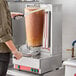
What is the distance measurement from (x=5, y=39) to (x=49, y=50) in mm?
775

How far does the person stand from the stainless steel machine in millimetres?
472

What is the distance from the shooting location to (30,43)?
228 centimetres

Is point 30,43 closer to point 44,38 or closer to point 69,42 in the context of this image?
point 44,38

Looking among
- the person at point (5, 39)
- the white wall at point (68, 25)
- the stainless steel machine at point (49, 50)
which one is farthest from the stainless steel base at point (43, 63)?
the person at point (5, 39)

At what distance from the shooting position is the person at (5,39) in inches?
63.2

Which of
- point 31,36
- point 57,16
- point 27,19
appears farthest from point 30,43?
point 57,16

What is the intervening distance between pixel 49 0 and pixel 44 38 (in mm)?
505

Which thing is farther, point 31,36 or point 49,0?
point 49,0

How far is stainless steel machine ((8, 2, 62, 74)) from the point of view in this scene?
7.08ft

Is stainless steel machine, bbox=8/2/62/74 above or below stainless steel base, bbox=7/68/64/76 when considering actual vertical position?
above

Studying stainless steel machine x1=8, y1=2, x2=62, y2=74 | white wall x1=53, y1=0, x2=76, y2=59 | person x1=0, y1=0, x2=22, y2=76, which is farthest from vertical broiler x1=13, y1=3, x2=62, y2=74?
person x1=0, y1=0, x2=22, y2=76

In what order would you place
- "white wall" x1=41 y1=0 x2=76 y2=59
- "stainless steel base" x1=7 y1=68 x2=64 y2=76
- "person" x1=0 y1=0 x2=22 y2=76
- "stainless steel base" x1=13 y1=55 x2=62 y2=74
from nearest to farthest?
"person" x1=0 y1=0 x2=22 y2=76, "stainless steel base" x1=13 y1=55 x2=62 y2=74, "stainless steel base" x1=7 y1=68 x2=64 y2=76, "white wall" x1=41 y1=0 x2=76 y2=59

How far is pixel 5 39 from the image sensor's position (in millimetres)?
1601

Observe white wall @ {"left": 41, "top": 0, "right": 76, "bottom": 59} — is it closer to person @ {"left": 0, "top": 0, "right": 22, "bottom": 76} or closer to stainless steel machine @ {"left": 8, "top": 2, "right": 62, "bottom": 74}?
stainless steel machine @ {"left": 8, "top": 2, "right": 62, "bottom": 74}
